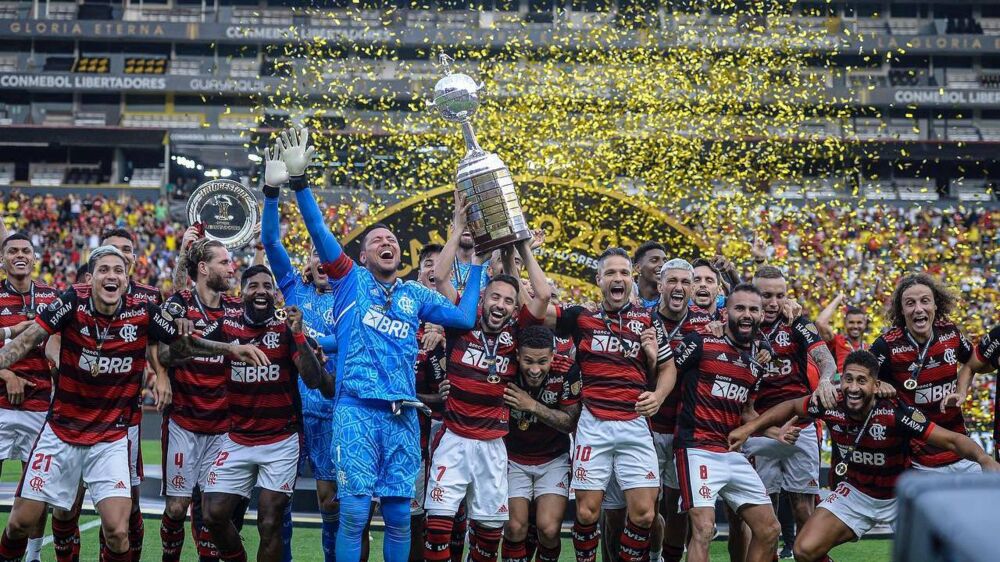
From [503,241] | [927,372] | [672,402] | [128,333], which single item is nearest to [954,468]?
[927,372]

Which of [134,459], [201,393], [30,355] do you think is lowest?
[134,459]

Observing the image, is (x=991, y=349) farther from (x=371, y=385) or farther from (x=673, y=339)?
(x=371, y=385)

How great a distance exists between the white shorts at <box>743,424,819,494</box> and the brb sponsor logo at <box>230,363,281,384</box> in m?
3.76

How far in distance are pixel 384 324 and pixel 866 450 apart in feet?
10.5

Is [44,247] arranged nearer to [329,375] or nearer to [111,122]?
[111,122]

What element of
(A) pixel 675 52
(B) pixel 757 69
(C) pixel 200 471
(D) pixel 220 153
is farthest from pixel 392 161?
(D) pixel 220 153

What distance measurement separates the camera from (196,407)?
840cm

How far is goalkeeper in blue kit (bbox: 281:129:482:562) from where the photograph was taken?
697cm

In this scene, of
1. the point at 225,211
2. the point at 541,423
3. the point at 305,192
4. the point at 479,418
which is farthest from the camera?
the point at 225,211

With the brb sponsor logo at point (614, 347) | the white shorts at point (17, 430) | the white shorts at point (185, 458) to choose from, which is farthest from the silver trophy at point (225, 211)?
the brb sponsor logo at point (614, 347)

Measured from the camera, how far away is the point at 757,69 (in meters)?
18.6

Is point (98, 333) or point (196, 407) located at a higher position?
point (98, 333)

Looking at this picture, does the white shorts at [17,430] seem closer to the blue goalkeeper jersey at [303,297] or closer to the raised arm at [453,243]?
the blue goalkeeper jersey at [303,297]

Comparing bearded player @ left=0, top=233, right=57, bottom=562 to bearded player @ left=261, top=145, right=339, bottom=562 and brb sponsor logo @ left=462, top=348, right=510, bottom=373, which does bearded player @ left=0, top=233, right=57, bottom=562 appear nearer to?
bearded player @ left=261, top=145, right=339, bottom=562
